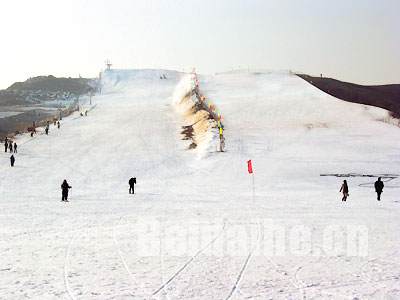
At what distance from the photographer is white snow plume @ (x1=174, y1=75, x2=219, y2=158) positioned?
38844 millimetres

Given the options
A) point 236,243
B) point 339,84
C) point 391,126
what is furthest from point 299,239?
point 339,84

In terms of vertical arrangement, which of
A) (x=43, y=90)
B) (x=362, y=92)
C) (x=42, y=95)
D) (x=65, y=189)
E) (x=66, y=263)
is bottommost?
(x=66, y=263)

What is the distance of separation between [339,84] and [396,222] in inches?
3100

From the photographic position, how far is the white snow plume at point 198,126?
38844mm

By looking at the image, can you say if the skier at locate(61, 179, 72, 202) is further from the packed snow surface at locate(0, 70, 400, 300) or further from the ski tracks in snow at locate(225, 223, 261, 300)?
the ski tracks in snow at locate(225, 223, 261, 300)

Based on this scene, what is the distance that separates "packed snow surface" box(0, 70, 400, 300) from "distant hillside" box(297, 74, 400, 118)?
23.0 metres

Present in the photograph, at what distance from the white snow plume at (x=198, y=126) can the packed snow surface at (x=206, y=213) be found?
1.96ft

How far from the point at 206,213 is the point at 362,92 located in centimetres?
7259

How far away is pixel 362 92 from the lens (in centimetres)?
8319

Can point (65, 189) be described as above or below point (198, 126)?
below

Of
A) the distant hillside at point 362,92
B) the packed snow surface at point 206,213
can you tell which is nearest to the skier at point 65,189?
the packed snow surface at point 206,213

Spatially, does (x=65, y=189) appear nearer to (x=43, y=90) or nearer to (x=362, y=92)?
(x=362, y=92)

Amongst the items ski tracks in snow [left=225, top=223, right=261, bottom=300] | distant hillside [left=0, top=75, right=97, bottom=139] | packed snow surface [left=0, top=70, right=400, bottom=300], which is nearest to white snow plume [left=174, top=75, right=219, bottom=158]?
packed snow surface [left=0, top=70, right=400, bottom=300]

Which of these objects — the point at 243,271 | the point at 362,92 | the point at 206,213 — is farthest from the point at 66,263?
the point at 362,92
